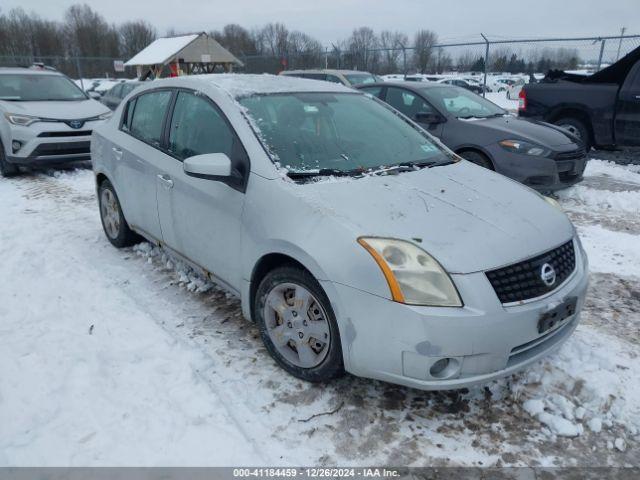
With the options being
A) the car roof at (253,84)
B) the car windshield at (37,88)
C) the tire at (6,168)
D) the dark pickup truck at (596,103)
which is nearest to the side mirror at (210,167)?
the car roof at (253,84)

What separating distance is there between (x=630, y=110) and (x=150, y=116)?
7.68 m

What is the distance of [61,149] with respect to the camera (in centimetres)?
788

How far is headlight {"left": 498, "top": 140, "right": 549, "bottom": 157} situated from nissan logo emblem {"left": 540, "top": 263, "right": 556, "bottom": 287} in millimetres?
3948

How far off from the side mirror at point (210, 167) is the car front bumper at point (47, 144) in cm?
549

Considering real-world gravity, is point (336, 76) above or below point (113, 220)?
above

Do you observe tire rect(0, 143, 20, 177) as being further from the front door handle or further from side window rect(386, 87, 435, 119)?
side window rect(386, 87, 435, 119)

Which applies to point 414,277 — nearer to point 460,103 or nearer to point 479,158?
point 479,158

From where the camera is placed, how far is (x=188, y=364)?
295 cm

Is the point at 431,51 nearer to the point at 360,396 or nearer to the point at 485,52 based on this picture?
the point at 485,52

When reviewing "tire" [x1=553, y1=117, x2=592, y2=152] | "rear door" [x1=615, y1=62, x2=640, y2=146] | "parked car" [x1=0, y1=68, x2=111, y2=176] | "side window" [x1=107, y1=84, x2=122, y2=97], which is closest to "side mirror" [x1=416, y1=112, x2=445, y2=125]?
"tire" [x1=553, y1=117, x2=592, y2=152]

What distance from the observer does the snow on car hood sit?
6129mm

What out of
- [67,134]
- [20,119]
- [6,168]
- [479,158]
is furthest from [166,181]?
[6,168]

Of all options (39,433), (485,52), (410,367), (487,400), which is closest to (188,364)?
(39,433)

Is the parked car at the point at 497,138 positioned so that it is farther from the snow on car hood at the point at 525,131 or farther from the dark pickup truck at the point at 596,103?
the dark pickup truck at the point at 596,103
